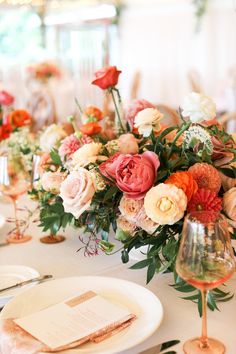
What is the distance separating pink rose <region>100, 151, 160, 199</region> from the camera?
44.1 inches

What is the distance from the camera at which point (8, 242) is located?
1495mm

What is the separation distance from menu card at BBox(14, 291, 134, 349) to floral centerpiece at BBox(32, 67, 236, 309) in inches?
6.7

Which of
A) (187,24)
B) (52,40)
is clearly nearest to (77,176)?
(187,24)

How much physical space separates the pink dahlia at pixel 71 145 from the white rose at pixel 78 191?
0.78 feet

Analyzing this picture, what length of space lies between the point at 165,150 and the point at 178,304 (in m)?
0.38

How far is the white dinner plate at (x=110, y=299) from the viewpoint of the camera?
90cm

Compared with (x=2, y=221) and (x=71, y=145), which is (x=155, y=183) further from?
(x=2, y=221)

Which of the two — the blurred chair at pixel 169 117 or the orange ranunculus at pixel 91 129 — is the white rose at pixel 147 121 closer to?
the orange ranunculus at pixel 91 129

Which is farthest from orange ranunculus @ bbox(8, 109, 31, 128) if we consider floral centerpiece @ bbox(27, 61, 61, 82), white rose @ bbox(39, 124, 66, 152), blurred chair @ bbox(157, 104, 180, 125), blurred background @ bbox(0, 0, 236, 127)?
floral centerpiece @ bbox(27, 61, 61, 82)

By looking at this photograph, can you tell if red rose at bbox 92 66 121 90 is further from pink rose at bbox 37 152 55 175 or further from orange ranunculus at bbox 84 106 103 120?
pink rose at bbox 37 152 55 175

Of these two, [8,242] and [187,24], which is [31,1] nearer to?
[187,24]

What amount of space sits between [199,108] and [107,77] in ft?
1.40

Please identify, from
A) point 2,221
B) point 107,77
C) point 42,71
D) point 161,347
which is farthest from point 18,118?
point 42,71

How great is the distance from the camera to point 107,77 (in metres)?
1.49
